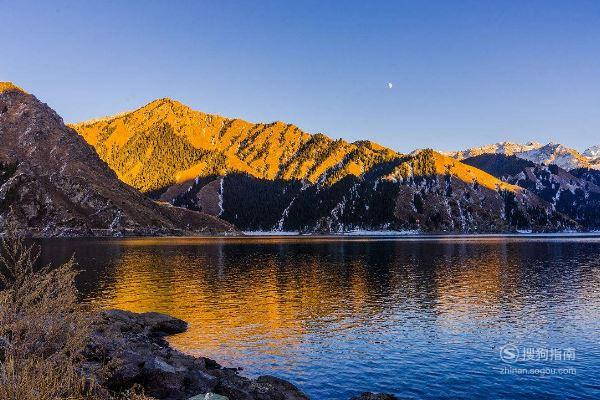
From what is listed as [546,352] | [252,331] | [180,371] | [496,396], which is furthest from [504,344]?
[180,371]

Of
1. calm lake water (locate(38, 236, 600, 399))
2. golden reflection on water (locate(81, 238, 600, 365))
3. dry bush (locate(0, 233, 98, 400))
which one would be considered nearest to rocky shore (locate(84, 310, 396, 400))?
dry bush (locate(0, 233, 98, 400))

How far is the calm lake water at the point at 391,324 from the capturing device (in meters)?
33.7

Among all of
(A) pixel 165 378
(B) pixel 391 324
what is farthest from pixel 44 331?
(B) pixel 391 324

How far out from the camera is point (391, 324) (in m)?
51.0

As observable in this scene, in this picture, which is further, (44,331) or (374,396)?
(374,396)

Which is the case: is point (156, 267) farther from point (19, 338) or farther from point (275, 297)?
point (19, 338)

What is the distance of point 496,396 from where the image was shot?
99.3 ft

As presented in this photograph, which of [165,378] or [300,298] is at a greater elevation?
[165,378]

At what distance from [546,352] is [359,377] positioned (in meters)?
17.2

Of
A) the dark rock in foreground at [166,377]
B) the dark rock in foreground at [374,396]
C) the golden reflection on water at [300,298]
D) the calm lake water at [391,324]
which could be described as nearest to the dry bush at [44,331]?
the dark rock in foreground at [166,377]

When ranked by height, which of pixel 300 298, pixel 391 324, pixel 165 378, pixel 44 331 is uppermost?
pixel 44 331

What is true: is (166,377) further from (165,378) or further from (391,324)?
(391,324)

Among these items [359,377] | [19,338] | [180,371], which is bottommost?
[359,377]

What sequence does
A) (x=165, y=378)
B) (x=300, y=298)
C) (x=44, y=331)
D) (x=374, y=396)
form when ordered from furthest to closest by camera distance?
1. (x=300, y=298)
2. (x=374, y=396)
3. (x=165, y=378)
4. (x=44, y=331)
